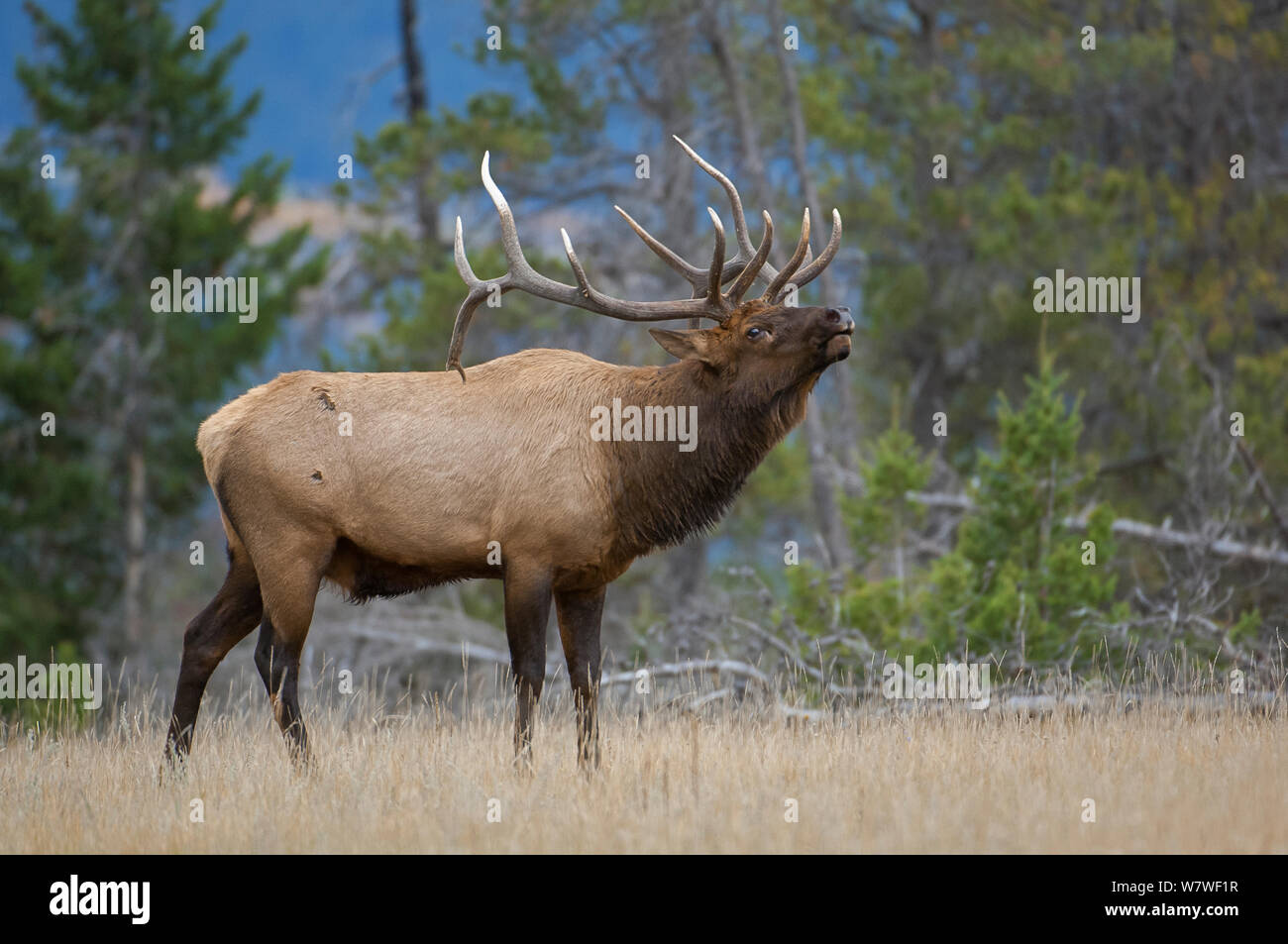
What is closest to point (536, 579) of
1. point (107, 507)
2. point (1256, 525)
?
point (1256, 525)

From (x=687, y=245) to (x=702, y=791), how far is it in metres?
11.0

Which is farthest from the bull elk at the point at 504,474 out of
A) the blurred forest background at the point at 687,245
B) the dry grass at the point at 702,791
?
the blurred forest background at the point at 687,245

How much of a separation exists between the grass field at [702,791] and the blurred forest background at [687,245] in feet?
17.3

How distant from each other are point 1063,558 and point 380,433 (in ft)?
17.5

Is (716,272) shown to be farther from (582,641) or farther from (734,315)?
(582,641)

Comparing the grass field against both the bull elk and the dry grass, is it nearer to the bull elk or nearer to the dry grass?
the dry grass

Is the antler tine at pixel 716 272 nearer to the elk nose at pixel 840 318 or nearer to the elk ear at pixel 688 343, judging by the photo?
the elk ear at pixel 688 343

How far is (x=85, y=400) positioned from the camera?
1875 cm

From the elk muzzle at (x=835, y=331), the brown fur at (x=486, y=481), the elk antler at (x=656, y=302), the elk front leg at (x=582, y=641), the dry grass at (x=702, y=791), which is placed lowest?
the dry grass at (x=702, y=791)

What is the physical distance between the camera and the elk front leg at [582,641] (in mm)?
6520

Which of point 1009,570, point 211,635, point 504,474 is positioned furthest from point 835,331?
point 1009,570

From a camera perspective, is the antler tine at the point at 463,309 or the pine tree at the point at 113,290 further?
the pine tree at the point at 113,290

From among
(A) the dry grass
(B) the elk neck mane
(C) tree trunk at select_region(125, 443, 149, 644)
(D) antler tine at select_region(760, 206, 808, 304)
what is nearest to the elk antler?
(D) antler tine at select_region(760, 206, 808, 304)

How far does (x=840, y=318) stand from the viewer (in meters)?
6.38
